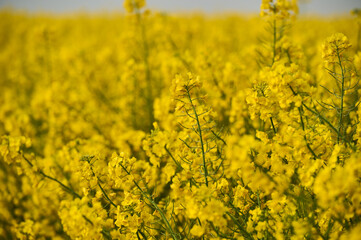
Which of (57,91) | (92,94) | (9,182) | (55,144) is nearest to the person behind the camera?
(9,182)

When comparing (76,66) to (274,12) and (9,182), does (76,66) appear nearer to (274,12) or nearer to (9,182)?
(9,182)

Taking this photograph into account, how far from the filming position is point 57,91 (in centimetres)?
396

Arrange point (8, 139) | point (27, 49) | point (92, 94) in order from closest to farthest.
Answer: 1. point (8, 139)
2. point (92, 94)
3. point (27, 49)

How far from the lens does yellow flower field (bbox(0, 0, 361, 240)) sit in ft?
5.01

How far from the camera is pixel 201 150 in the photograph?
184cm

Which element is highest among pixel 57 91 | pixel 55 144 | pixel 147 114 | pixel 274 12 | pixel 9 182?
pixel 274 12

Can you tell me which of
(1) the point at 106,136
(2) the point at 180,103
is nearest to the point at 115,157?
(2) the point at 180,103

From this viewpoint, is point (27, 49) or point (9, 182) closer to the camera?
point (9, 182)

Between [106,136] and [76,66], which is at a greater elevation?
[76,66]

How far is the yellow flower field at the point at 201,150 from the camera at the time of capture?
153 cm

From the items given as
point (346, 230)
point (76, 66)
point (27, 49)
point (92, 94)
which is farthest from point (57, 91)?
point (27, 49)

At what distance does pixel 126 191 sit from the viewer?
1.76m

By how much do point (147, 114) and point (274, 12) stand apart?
1.82 metres

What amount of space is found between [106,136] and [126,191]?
200 cm
